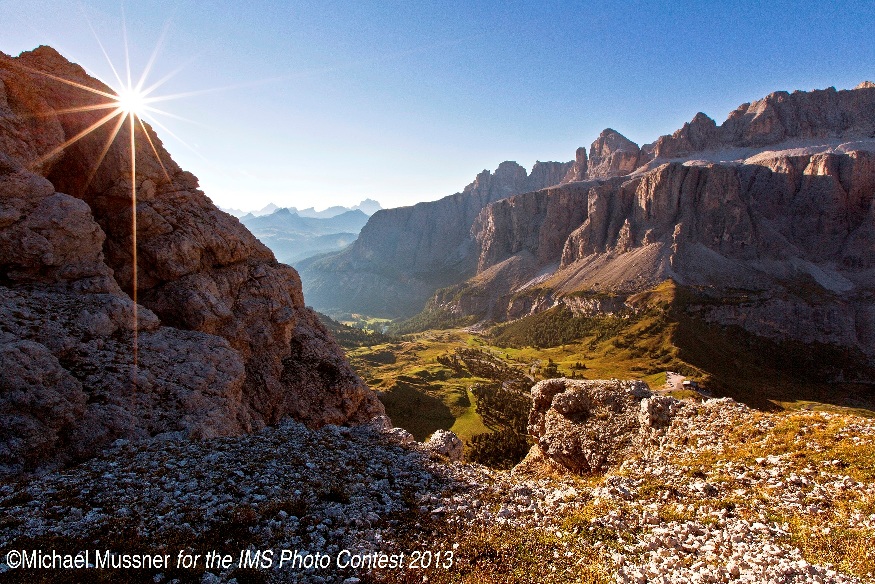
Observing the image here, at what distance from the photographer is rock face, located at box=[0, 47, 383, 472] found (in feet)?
72.0

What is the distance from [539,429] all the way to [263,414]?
27.8 meters

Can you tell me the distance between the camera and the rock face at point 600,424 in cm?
2883

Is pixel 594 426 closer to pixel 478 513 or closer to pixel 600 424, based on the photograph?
pixel 600 424

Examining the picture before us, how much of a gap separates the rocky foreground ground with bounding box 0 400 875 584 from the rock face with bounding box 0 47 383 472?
13.0 feet

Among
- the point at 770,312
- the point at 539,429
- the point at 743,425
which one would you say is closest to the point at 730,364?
the point at 770,312

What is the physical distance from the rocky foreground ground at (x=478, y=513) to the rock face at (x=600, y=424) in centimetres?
526

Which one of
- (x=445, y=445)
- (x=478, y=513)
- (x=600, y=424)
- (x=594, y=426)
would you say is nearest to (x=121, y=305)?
(x=445, y=445)

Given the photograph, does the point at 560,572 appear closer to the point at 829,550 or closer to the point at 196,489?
the point at 829,550

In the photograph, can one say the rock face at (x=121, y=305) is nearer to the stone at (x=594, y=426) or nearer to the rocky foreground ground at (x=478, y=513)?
the rocky foreground ground at (x=478, y=513)

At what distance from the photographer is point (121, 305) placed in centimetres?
2778

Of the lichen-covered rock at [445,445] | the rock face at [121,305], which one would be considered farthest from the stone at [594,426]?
the rock face at [121,305]

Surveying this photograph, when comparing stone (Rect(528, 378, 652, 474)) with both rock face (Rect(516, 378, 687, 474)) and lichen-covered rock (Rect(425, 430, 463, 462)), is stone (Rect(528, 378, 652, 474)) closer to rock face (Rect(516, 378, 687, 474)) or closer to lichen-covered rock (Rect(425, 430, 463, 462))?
rock face (Rect(516, 378, 687, 474))

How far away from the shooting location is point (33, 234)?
27.1 metres

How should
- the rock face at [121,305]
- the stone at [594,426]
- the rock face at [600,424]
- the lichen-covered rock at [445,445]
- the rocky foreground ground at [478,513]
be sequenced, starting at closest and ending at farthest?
1. the rocky foreground ground at [478,513]
2. the rock face at [121,305]
3. the rock face at [600,424]
4. the lichen-covered rock at [445,445]
5. the stone at [594,426]
